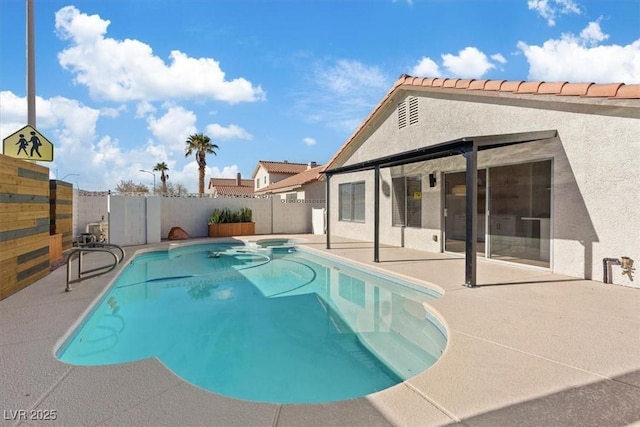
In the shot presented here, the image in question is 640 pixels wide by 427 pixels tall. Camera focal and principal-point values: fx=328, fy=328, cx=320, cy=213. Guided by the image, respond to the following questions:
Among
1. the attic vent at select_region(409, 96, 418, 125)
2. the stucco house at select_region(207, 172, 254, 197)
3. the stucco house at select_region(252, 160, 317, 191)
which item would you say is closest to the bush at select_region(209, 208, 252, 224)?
the attic vent at select_region(409, 96, 418, 125)

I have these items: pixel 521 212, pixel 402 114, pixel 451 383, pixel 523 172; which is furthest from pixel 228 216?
pixel 451 383

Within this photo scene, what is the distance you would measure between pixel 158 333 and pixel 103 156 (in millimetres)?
25707

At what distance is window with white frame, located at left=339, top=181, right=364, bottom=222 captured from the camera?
47.6 feet

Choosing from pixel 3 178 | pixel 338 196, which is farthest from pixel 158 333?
pixel 338 196

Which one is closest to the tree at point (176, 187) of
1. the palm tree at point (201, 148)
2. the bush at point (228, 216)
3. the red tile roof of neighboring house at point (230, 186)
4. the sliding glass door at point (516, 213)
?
the red tile roof of neighboring house at point (230, 186)

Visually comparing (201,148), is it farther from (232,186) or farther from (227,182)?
(227,182)

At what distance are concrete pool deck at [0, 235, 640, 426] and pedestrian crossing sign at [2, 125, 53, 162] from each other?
16.5ft

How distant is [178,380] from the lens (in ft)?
9.88

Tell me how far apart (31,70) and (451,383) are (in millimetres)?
11779

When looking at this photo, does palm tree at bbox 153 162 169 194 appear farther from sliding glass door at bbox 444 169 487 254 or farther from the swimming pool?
sliding glass door at bbox 444 169 487 254

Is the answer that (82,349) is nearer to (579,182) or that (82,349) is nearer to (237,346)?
(237,346)

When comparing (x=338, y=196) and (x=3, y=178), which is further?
(x=338, y=196)

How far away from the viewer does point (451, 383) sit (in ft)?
9.48

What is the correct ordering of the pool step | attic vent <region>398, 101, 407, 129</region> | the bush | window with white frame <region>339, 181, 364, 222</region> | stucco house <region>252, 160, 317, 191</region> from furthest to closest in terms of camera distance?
stucco house <region>252, 160, 317, 191</region> < the bush < window with white frame <region>339, 181, 364, 222</region> < attic vent <region>398, 101, 407, 129</region> < the pool step
